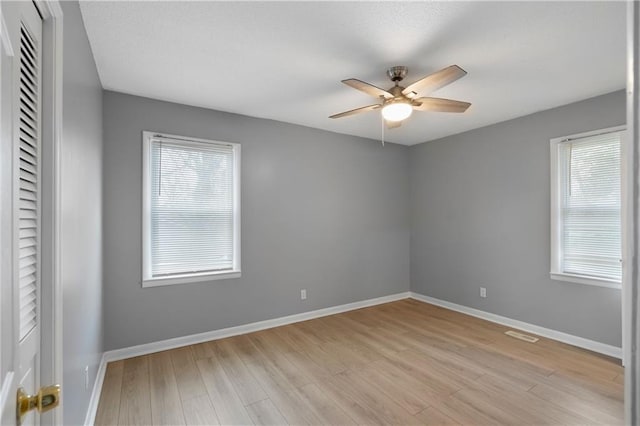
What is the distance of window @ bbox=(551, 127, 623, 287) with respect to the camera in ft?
9.64

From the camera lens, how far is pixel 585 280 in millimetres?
3096

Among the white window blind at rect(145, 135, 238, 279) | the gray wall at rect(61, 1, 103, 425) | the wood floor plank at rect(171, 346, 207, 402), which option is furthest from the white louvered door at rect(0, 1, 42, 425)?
the white window blind at rect(145, 135, 238, 279)

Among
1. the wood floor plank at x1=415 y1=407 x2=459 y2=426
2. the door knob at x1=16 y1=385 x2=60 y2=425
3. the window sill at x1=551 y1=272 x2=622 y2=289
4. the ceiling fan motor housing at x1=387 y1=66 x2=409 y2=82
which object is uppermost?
the ceiling fan motor housing at x1=387 y1=66 x2=409 y2=82

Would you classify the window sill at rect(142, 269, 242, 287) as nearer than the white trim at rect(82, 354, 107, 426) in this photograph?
No

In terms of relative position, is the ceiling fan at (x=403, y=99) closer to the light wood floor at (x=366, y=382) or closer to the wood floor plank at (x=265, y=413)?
the light wood floor at (x=366, y=382)

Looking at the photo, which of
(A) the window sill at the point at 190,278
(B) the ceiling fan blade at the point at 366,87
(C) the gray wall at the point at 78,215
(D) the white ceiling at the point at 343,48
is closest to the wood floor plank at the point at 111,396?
(C) the gray wall at the point at 78,215

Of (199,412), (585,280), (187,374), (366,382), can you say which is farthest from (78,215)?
(585,280)

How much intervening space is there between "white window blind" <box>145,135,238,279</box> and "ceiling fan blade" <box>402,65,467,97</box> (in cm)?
215

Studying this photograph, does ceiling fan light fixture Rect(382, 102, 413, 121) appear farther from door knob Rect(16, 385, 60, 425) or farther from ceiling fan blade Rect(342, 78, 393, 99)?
door knob Rect(16, 385, 60, 425)

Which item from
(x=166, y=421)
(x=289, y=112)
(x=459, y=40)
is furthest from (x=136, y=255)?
(x=459, y=40)

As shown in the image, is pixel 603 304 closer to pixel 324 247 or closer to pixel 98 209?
pixel 324 247

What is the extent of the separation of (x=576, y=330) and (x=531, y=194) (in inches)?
59.2

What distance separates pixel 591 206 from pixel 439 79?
Result: 7.80 feet

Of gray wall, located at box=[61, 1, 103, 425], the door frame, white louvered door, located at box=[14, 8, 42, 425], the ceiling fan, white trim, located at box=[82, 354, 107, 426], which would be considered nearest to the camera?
white louvered door, located at box=[14, 8, 42, 425]
